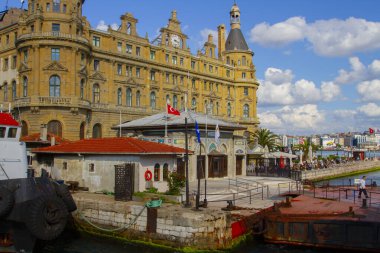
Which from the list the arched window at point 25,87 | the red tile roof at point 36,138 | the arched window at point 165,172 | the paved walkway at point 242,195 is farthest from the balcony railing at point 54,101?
the arched window at point 165,172

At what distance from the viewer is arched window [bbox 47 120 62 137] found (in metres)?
49.0

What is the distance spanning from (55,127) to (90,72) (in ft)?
32.9

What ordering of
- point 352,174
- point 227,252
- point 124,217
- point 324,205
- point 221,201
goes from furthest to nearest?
point 352,174 < point 221,201 < point 324,205 < point 124,217 < point 227,252

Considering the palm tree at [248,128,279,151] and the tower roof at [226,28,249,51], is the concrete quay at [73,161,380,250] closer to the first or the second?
the palm tree at [248,128,279,151]

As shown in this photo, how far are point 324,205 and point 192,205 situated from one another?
27.1 ft

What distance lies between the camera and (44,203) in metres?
20.1

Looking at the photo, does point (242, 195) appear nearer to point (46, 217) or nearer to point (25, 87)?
point (46, 217)

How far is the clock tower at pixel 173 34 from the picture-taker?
67.5 metres

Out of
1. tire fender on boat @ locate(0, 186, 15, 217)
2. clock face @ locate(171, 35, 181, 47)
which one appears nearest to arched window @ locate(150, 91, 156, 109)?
clock face @ locate(171, 35, 181, 47)

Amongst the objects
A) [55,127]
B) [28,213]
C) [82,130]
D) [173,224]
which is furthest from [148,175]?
[82,130]

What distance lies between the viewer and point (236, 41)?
276 feet

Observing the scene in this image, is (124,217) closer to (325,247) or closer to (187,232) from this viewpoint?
(187,232)

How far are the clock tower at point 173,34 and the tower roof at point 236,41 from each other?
1650 cm

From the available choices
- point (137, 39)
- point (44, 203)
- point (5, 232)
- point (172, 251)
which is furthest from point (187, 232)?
point (137, 39)
